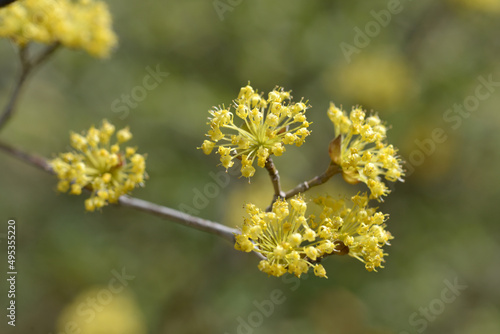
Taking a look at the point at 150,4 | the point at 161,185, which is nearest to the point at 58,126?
the point at 161,185

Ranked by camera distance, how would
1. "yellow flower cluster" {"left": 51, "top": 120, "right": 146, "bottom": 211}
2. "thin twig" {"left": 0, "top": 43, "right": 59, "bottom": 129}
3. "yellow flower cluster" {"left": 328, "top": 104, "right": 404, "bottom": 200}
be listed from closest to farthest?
"yellow flower cluster" {"left": 328, "top": 104, "right": 404, "bottom": 200}
"yellow flower cluster" {"left": 51, "top": 120, "right": 146, "bottom": 211}
"thin twig" {"left": 0, "top": 43, "right": 59, "bottom": 129}

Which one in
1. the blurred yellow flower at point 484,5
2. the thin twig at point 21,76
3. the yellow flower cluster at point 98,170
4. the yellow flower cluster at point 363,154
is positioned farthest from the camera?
the blurred yellow flower at point 484,5

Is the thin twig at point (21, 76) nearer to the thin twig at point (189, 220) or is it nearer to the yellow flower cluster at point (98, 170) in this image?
the yellow flower cluster at point (98, 170)

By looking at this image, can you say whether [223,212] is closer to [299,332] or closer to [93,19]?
[299,332]

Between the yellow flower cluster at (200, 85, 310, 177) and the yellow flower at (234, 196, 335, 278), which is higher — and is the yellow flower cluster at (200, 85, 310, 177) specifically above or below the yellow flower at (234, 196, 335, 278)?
above

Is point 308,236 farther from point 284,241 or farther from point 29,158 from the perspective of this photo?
point 29,158

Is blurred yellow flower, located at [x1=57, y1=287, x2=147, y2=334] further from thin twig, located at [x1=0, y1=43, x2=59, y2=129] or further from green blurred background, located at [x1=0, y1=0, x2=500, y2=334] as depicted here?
thin twig, located at [x1=0, y1=43, x2=59, y2=129]

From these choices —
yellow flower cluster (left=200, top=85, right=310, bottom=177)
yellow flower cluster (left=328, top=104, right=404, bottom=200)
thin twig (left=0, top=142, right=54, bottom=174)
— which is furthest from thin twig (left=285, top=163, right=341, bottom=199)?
thin twig (left=0, top=142, right=54, bottom=174)

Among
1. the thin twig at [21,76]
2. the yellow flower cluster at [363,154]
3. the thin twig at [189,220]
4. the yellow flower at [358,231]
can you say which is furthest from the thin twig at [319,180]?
A: the thin twig at [21,76]
